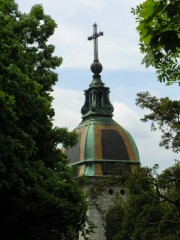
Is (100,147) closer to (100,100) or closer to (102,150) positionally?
(102,150)

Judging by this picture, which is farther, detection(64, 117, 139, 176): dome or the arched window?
the arched window

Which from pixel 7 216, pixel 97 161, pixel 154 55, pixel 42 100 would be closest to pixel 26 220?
pixel 7 216

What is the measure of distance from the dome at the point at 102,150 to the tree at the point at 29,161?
38.7 m

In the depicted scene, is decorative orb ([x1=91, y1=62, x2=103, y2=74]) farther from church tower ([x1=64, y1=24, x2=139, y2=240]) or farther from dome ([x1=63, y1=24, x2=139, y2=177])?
dome ([x1=63, y1=24, x2=139, y2=177])

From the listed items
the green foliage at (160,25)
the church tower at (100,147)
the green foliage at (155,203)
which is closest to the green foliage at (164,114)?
the green foliage at (155,203)

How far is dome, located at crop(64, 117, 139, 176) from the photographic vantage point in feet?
198

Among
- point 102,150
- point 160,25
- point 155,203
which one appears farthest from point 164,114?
point 102,150

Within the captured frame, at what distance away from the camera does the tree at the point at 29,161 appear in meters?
15.7

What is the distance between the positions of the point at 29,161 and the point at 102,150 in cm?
4316

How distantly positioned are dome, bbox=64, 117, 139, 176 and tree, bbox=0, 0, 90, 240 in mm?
38675

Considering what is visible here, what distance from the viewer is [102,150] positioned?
61.4 metres

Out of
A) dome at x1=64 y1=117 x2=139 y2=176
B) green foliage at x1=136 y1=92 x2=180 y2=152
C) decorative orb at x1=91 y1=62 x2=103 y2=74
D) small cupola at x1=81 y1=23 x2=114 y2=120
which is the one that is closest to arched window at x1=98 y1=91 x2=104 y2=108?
small cupola at x1=81 y1=23 x2=114 y2=120

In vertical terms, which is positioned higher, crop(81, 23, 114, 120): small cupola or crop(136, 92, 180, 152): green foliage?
crop(81, 23, 114, 120): small cupola

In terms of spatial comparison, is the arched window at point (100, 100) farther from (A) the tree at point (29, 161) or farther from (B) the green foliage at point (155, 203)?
(A) the tree at point (29, 161)
